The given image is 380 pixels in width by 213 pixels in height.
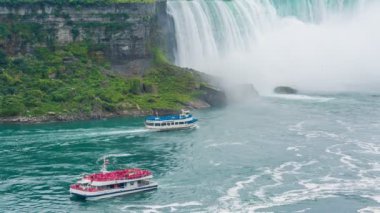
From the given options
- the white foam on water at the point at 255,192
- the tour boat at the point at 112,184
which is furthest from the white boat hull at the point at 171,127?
the tour boat at the point at 112,184

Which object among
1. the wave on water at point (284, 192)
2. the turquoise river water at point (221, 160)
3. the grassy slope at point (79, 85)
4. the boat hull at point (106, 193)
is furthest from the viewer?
the grassy slope at point (79, 85)

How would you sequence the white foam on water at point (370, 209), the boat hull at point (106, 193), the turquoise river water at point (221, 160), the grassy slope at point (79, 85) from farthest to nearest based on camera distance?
1. the grassy slope at point (79, 85)
2. the boat hull at point (106, 193)
3. the turquoise river water at point (221, 160)
4. the white foam on water at point (370, 209)

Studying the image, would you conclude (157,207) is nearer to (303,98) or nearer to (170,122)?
(170,122)

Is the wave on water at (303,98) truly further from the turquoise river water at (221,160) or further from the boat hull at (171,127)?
the boat hull at (171,127)

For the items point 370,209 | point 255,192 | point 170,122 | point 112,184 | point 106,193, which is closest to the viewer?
point 370,209

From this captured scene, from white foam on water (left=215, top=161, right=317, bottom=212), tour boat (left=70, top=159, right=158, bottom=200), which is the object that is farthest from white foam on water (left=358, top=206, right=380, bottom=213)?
tour boat (left=70, top=159, right=158, bottom=200)

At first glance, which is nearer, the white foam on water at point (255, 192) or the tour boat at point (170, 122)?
the white foam on water at point (255, 192)

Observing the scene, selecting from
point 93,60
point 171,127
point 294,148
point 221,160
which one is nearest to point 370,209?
point 221,160
